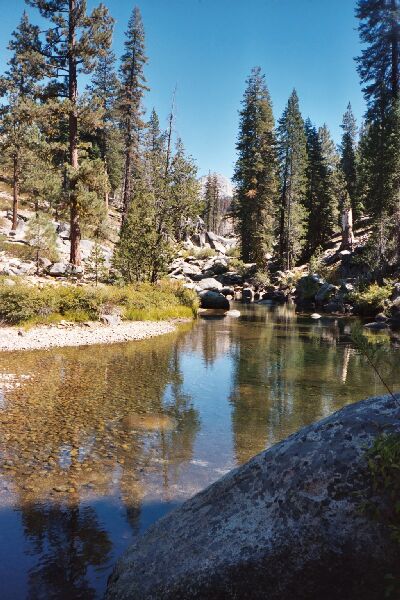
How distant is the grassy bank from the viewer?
632 inches

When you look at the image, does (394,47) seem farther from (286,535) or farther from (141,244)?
(286,535)

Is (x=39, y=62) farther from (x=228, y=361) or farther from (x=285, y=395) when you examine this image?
(x=285, y=395)

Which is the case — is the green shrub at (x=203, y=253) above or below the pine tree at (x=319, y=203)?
below

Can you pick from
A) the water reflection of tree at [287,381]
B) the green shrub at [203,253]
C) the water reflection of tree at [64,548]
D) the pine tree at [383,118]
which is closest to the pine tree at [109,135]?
the green shrub at [203,253]

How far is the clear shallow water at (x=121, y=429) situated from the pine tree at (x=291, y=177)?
109 ft

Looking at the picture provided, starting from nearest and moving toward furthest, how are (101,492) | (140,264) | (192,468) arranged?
(101,492), (192,468), (140,264)

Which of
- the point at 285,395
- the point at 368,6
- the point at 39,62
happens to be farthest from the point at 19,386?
the point at 368,6

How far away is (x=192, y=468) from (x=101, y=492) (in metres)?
1.42

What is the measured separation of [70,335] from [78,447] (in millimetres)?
9727

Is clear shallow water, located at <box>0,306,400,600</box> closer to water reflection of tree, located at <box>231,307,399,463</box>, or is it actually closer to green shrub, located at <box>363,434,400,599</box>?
water reflection of tree, located at <box>231,307,399,463</box>

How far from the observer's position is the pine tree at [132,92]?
3909 cm

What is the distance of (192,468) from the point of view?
6.41 metres

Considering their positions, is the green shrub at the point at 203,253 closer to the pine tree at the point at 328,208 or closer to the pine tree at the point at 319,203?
the pine tree at the point at 319,203

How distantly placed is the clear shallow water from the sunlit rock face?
1094 mm
